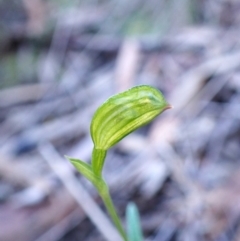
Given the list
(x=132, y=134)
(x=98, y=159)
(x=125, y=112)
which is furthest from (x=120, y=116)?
(x=132, y=134)

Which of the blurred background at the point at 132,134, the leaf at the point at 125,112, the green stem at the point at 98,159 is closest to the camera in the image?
the leaf at the point at 125,112

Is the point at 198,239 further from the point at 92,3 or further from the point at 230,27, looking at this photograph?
the point at 92,3

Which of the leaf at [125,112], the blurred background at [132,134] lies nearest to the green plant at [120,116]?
the leaf at [125,112]

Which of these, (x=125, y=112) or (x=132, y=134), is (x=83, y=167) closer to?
(x=125, y=112)

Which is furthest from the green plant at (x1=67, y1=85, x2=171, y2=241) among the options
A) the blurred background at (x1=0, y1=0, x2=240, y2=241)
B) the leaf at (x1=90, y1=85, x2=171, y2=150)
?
the blurred background at (x1=0, y1=0, x2=240, y2=241)

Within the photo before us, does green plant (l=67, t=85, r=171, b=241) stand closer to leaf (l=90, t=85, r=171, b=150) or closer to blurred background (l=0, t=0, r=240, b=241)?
leaf (l=90, t=85, r=171, b=150)

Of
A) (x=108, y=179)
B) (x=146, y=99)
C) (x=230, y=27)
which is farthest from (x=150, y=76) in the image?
(x=146, y=99)

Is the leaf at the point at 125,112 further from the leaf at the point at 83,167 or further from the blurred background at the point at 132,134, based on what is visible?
the blurred background at the point at 132,134
